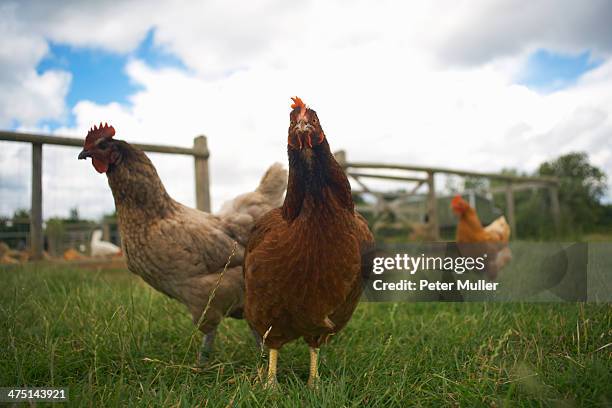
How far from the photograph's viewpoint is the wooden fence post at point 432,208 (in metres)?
7.12

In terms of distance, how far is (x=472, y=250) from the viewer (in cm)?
460

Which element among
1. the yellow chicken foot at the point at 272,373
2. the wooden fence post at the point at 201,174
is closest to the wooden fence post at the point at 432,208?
the wooden fence post at the point at 201,174

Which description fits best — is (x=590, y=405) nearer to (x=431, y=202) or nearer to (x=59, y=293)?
(x=59, y=293)

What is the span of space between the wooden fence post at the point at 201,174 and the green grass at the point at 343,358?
1.95 metres

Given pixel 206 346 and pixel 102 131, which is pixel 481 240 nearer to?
pixel 206 346

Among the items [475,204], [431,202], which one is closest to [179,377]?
[431,202]

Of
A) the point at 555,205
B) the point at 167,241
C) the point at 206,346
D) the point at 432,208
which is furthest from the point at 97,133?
the point at 555,205

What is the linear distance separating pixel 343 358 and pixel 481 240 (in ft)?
11.9

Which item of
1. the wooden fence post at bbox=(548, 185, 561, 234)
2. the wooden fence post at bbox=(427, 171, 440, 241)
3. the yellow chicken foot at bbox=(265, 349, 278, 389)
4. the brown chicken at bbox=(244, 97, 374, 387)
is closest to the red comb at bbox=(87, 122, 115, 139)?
the brown chicken at bbox=(244, 97, 374, 387)

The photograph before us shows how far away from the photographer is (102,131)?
8.98ft

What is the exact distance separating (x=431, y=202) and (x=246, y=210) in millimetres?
4988

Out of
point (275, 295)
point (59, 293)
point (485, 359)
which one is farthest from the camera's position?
point (59, 293)

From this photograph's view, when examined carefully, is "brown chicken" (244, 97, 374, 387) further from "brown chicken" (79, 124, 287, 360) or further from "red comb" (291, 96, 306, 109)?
"brown chicken" (79, 124, 287, 360)

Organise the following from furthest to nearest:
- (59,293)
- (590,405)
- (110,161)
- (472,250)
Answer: (472,250), (59,293), (110,161), (590,405)
